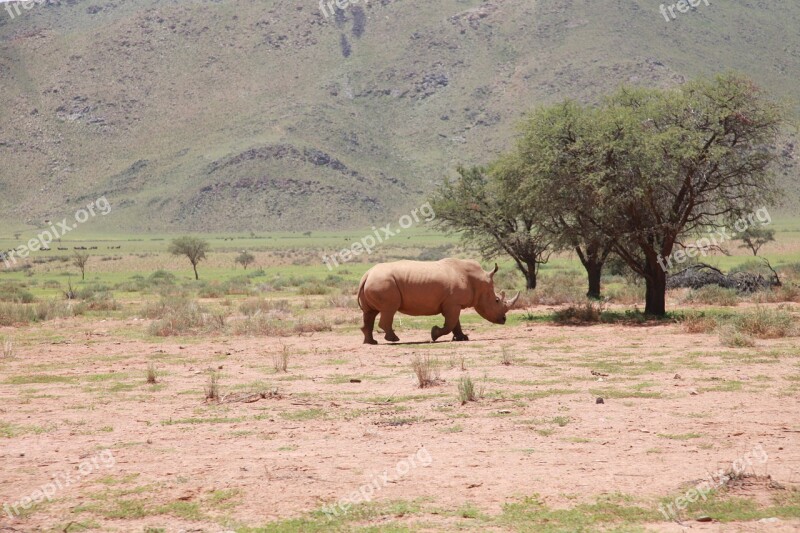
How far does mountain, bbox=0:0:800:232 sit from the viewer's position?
114m

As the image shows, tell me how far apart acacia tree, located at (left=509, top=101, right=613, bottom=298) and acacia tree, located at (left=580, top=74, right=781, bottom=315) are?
1.16 feet

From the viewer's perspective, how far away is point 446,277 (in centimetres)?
1989

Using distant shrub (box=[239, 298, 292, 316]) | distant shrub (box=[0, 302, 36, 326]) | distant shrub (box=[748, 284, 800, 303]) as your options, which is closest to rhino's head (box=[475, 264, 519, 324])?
distant shrub (box=[239, 298, 292, 316])

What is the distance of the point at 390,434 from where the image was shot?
10.7 m

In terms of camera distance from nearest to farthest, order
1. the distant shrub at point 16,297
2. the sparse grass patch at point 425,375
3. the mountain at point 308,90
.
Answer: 1. the sparse grass patch at point 425,375
2. the distant shrub at point 16,297
3. the mountain at point 308,90

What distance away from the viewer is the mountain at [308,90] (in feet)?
375

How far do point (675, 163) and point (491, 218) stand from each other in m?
10.3

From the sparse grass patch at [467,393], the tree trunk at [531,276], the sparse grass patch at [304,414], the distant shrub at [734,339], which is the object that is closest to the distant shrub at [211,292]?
the tree trunk at [531,276]

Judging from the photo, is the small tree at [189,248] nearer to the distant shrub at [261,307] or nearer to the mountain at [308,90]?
the distant shrub at [261,307]

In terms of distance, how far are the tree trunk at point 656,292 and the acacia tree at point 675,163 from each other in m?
0.03

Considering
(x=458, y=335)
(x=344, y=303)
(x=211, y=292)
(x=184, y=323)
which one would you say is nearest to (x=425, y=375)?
(x=458, y=335)

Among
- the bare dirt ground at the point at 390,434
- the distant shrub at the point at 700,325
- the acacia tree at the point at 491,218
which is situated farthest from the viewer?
the acacia tree at the point at 491,218

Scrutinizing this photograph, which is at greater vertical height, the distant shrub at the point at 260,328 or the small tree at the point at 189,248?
the small tree at the point at 189,248

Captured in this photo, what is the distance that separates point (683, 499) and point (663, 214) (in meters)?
18.0
